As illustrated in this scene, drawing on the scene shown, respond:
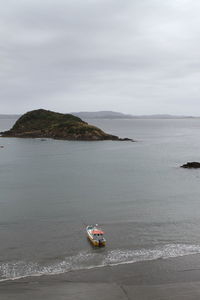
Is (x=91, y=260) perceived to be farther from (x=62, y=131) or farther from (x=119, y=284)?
(x=62, y=131)

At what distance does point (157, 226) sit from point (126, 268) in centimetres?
1212

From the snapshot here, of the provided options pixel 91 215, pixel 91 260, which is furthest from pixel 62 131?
pixel 91 260

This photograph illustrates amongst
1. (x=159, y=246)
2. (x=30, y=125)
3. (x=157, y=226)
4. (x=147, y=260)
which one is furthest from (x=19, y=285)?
(x=30, y=125)

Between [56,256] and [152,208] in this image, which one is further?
[152,208]

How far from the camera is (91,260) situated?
31.3 m

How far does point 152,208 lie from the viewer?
48.0 metres

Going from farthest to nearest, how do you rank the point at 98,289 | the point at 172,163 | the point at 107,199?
the point at 172,163 → the point at 107,199 → the point at 98,289

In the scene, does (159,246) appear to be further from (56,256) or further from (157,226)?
(56,256)

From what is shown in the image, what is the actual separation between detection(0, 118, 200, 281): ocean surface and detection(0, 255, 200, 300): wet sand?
1.41 metres

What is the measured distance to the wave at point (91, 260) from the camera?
2859cm

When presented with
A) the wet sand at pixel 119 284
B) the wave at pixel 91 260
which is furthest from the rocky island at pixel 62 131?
the wet sand at pixel 119 284

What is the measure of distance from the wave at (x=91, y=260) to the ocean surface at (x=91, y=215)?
87 mm

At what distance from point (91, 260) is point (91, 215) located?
1363 centimetres

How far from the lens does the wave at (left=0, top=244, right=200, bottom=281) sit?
93.8ft
